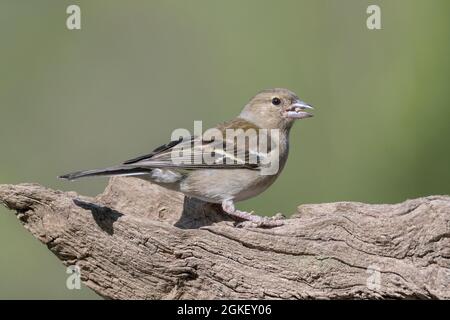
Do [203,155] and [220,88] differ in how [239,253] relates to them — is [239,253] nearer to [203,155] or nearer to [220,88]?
[203,155]

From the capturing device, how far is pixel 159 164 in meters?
5.41

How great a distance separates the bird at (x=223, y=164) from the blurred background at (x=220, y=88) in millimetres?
1881

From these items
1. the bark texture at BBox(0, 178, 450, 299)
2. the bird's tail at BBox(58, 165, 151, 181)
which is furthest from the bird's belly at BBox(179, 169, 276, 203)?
the bark texture at BBox(0, 178, 450, 299)

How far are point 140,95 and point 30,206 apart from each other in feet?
14.4

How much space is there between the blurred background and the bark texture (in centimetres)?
273

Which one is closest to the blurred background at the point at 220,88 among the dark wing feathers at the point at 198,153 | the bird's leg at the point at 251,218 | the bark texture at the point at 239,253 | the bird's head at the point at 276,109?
the bird's head at the point at 276,109

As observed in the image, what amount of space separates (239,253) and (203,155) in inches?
46.0

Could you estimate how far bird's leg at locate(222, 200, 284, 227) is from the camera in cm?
507

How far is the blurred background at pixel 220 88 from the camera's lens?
805 centimetres

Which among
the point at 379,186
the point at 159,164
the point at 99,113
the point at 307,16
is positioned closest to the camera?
the point at 159,164

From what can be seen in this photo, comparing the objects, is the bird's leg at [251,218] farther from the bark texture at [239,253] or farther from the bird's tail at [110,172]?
the bird's tail at [110,172]

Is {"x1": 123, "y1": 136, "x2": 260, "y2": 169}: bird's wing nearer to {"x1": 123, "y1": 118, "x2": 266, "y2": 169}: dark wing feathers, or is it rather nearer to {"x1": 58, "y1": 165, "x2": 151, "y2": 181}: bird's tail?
{"x1": 123, "y1": 118, "x2": 266, "y2": 169}: dark wing feathers

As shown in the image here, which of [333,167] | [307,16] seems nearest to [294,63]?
[307,16]
